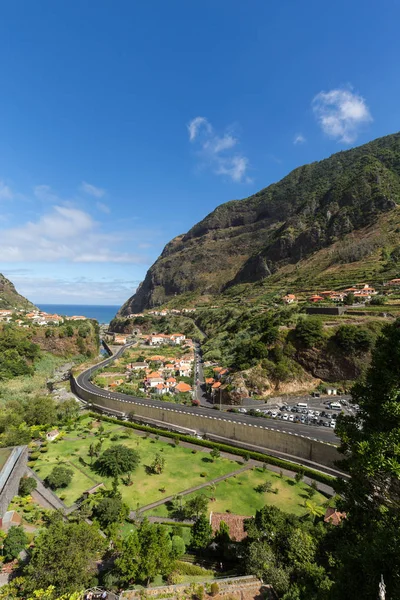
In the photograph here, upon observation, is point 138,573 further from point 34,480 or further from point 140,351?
point 140,351

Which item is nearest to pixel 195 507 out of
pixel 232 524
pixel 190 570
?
pixel 232 524

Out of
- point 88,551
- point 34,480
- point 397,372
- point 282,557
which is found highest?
point 397,372

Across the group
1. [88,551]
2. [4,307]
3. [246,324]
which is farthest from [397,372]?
[4,307]

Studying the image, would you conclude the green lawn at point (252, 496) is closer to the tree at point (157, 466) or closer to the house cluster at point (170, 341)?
the tree at point (157, 466)

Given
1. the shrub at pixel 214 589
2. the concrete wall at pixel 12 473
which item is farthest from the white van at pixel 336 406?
the concrete wall at pixel 12 473

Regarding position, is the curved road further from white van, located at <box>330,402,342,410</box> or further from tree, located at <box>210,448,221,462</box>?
white van, located at <box>330,402,342,410</box>

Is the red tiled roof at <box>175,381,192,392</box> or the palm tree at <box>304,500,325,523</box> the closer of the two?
the palm tree at <box>304,500,325,523</box>

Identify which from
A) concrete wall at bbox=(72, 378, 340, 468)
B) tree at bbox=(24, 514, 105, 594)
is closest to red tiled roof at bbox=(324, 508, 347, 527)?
concrete wall at bbox=(72, 378, 340, 468)
